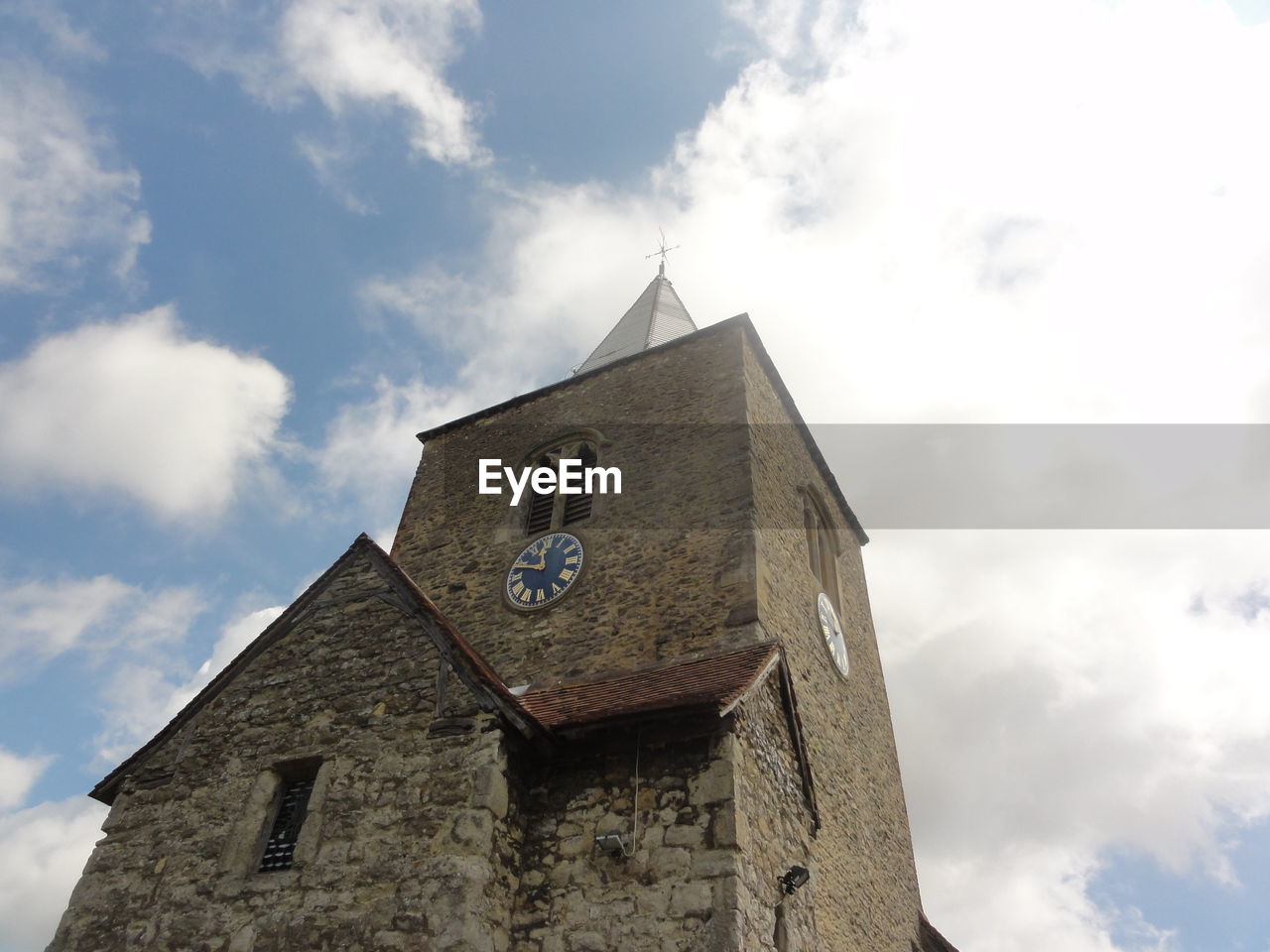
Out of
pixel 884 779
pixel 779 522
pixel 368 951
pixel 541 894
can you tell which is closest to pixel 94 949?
pixel 368 951

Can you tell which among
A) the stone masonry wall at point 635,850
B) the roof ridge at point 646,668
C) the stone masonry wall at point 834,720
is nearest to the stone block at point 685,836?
the stone masonry wall at point 635,850

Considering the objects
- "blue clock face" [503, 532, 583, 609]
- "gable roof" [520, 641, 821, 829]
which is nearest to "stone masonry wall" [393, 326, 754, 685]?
"blue clock face" [503, 532, 583, 609]

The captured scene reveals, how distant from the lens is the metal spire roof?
57.8 ft

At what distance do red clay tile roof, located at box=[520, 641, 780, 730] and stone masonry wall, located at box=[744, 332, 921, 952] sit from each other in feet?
4.06

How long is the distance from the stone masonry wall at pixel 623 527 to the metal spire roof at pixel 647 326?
2047 mm

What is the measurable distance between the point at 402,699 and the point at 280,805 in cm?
137

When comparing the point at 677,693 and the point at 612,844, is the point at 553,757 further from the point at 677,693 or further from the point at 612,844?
the point at 677,693

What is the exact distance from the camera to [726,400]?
13133mm

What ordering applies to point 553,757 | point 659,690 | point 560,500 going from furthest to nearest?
point 560,500
point 659,690
point 553,757

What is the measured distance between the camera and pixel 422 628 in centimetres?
863

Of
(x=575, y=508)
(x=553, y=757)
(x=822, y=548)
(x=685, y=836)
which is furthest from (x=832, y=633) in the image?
(x=685, y=836)

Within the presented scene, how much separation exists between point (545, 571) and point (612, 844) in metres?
5.27

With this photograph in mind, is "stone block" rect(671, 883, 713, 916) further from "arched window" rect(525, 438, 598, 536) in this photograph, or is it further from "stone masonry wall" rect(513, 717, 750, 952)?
"arched window" rect(525, 438, 598, 536)

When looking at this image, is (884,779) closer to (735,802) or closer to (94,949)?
(735,802)
